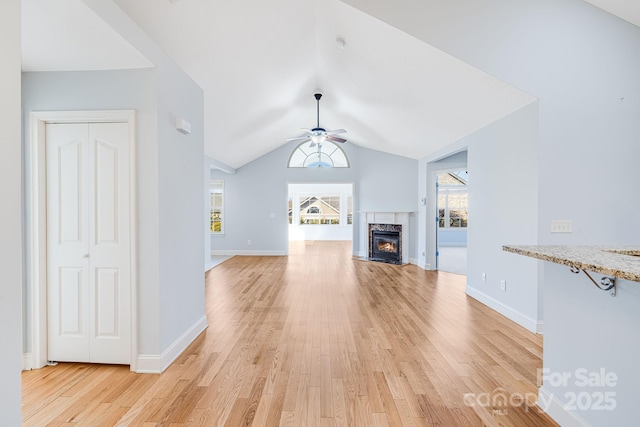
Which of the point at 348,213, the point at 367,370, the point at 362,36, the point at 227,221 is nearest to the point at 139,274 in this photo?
the point at 367,370

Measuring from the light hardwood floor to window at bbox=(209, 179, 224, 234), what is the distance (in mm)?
4433

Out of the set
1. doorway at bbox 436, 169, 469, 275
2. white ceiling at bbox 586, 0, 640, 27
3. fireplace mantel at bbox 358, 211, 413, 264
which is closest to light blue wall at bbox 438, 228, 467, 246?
doorway at bbox 436, 169, 469, 275

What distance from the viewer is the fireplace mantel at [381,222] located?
6.59 m

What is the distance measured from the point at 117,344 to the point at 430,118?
4.59 m

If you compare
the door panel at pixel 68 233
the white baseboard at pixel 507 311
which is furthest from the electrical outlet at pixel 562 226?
the door panel at pixel 68 233

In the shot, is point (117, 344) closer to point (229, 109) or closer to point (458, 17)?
point (229, 109)

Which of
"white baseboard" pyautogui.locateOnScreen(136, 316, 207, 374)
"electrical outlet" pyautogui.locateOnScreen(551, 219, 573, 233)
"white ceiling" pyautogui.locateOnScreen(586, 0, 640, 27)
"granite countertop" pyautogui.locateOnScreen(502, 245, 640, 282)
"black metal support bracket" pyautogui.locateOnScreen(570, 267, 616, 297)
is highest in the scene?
"white ceiling" pyautogui.locateOnScreen(586, 0, 640, 27)

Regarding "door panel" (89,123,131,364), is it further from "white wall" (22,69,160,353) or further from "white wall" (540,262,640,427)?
"white wall" (540,262,640,427)

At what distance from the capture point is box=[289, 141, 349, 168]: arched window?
769 cm

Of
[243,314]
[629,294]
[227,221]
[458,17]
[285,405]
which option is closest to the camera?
[629,294]

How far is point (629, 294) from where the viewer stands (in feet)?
4.10

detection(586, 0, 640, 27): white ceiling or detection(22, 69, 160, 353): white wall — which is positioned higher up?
detection(586, 0, 640, 27): white ceiling

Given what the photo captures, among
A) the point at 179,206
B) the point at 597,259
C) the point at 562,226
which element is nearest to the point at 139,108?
the point at 179,206

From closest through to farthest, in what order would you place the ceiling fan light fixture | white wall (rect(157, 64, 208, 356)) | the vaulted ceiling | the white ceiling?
the vaulted ceiling, white wall (rect(157, 64, 208, 356)), the white ceiling, the ceiling fan light fixture
